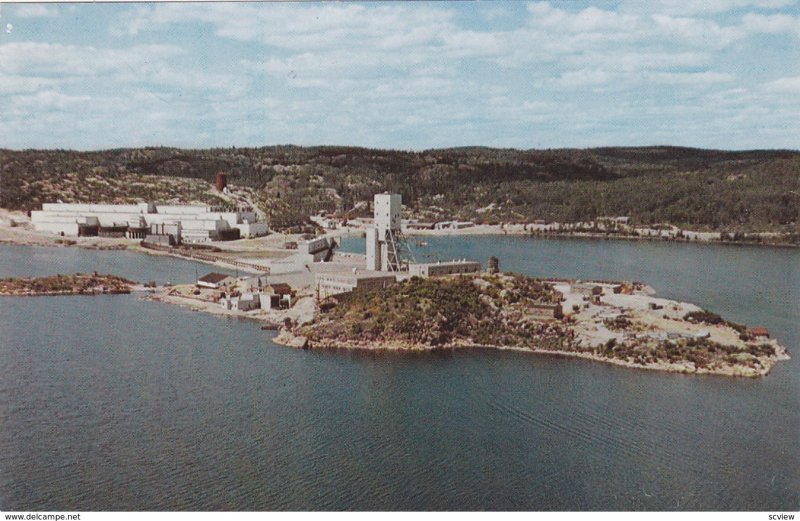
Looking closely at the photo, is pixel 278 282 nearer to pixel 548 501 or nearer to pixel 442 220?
pixel 548 501

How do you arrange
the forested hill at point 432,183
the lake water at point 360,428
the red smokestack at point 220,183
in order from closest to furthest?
the lake water at point 360,428, the forested hill at point 432,183, the red smokestack at point 220,183

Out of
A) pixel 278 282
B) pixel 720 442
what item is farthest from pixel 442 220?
pixel 720 442

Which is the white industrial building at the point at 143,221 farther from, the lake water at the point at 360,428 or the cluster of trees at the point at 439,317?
the cluster of trees at the point at 439,317

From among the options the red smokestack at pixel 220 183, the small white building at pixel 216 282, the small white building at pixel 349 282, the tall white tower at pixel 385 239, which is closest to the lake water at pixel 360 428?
the small white building at pixel 349 282

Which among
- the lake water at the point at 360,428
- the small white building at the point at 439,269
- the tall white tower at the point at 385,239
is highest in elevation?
the tall white tower at the point at 385,239

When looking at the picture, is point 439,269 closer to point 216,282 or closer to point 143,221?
point 216,282

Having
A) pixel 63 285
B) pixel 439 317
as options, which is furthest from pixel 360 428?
pixel 63 285
